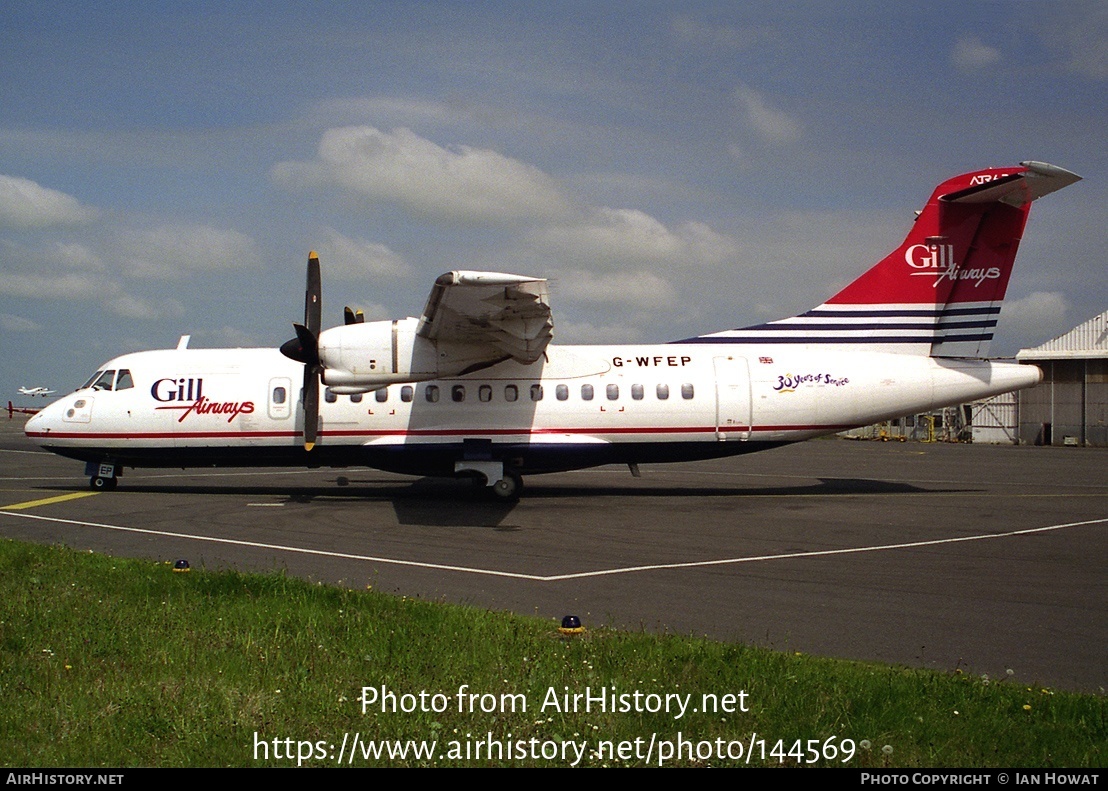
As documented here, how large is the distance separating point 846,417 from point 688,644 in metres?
13.2

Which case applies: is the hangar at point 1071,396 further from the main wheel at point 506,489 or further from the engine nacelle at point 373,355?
the engine nacelle at point 373,355

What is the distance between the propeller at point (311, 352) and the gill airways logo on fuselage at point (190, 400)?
1878 mm

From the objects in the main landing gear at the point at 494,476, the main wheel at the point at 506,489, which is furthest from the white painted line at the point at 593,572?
the main wheel at the point at 506,489

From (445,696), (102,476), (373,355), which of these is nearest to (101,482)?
(102,476)

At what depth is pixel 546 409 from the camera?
18.8 meters

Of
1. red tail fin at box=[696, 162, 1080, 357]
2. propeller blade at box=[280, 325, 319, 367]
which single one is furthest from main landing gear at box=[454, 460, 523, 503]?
red tail fin at box=[696, 162, 1080, 357]

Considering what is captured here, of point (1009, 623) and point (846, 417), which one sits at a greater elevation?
point (846, 417)

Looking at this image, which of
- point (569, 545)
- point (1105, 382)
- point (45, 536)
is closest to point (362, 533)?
point (569, 545)

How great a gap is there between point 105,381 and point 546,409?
33.3 ft

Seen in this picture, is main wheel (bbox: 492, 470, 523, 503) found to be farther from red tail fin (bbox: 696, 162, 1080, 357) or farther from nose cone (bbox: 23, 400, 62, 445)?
nose cone (bbox: 23, 400, 62, 445)

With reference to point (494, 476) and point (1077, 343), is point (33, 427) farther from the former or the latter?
point (1077, 343)

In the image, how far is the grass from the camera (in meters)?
4.93

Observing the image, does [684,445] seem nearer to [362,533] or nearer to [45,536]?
[362,533]
